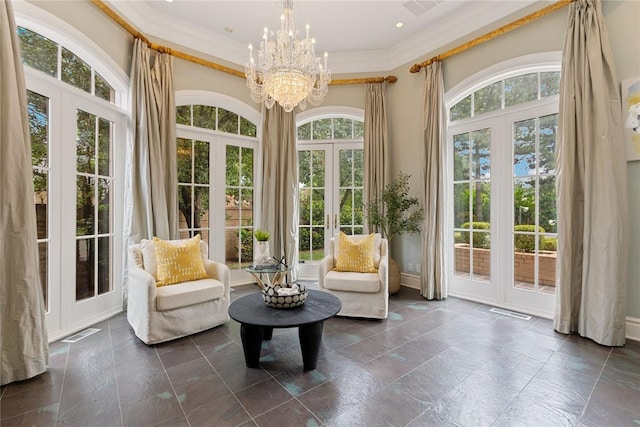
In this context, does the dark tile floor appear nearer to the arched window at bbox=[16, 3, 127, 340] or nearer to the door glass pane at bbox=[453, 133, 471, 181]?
the arched window at bbox=[16, 3, 127, 340]

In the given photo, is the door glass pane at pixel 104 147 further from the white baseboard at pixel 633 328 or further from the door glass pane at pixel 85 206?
the white baseboard at pixel 633 328

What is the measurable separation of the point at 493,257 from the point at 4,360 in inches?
184

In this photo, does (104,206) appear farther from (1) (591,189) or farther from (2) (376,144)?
(1) (591,189)

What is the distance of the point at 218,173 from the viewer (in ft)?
14.9

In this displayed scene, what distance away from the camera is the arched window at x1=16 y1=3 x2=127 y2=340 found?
271cm

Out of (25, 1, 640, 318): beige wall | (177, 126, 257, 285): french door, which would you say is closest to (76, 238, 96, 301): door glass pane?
(177, 126, 257, 285): french door

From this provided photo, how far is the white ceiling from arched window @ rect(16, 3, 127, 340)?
2.65 feet

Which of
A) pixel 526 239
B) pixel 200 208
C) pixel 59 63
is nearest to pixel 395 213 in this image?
pixel 526 239

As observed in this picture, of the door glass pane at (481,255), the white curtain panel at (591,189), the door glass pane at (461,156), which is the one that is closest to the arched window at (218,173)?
the door glass pane at (461,156)

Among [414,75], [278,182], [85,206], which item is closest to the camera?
[85,206]

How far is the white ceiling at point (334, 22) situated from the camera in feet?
11.7

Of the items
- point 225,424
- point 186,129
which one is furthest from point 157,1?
point 225,424

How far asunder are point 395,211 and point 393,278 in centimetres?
95

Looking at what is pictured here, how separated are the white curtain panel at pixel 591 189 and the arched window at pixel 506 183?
377 millimetres
